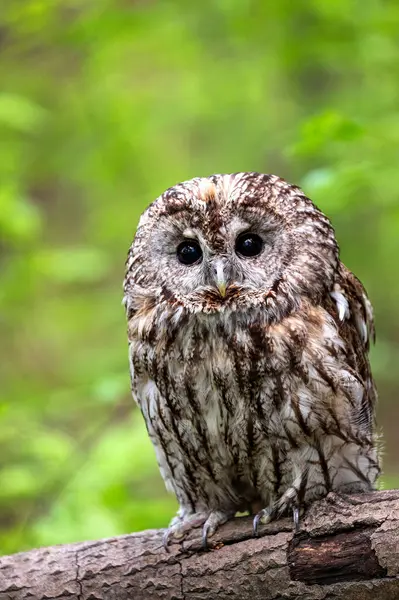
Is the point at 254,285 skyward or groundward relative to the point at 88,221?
groundward

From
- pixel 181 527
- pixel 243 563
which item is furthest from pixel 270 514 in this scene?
pixel 181 527

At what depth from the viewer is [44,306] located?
4.42 meters

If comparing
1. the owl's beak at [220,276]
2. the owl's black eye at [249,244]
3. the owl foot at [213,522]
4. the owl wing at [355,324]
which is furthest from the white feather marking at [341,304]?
the owl foot at [213,522]

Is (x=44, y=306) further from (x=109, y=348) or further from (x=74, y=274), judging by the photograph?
(x=74, y=274)

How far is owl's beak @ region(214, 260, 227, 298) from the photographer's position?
2.13 m

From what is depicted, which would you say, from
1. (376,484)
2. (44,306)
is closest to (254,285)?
(376,484)

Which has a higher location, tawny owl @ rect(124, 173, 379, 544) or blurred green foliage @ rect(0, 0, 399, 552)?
blurred green foliage @ rect(0, 0, 399, 552)

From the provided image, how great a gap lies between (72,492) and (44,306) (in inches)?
67.5

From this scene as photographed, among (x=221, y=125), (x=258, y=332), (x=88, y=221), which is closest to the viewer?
(x=258, y=332)

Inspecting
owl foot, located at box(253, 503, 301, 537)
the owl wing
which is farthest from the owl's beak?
owl foot, located at box(253, 503, 301, 537)

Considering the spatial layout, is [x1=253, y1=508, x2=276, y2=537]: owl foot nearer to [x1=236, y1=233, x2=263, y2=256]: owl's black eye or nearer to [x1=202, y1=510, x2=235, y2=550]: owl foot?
[x1=202, y1=510, x2=235, y2=550]: owl foot

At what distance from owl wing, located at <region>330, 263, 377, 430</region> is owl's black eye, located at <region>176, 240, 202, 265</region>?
1.52ft

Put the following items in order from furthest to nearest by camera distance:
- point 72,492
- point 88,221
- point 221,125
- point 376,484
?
1. point 88,221
2. point 221,125
3. point 72,492
4. point 376,484

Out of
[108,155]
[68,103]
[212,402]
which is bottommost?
[212,402]
